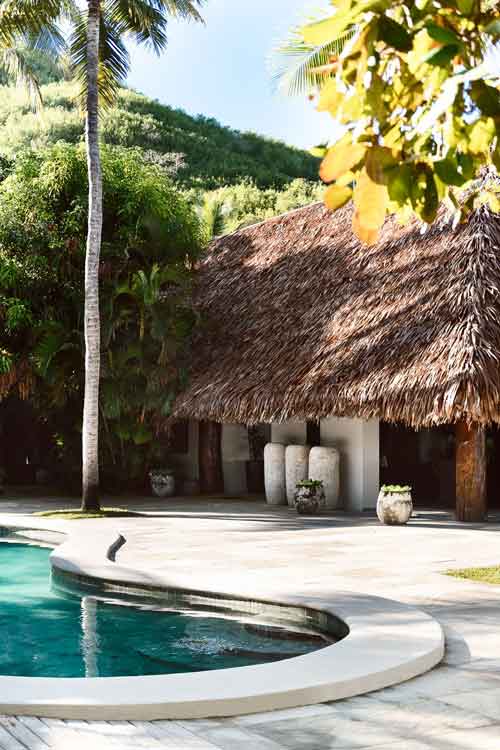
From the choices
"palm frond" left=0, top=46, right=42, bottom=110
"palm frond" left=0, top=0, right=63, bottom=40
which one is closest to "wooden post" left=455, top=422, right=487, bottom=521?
"palm frond" left=0, top=0, right=63, bottom=40

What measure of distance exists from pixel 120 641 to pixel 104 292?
9.29 m

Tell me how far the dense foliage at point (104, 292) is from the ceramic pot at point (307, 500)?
2.71 m

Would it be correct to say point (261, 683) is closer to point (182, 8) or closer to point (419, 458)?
point (182, 8)

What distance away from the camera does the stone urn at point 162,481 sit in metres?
16.5

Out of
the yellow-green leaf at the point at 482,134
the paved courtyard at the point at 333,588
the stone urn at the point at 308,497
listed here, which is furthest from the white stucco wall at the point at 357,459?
the yellow-green leaf at the point at 482,134

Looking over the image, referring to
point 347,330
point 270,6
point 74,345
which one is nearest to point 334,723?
point 347,330

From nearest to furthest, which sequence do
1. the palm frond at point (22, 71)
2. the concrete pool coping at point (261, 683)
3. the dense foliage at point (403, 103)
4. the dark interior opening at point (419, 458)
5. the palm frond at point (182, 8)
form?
the dense foliage at point (403, 103) < the concrete pool coping at point (261, 683) < the palm frond at point (182, 8) < the palm frond at point (22, 71) < the dark interior opening at point (419, 458)

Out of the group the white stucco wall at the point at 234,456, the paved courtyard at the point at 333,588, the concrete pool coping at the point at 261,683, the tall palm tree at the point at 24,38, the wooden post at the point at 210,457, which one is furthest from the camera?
the white stucco wall at the point at 234,456

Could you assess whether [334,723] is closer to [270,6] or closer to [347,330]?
[347,330]

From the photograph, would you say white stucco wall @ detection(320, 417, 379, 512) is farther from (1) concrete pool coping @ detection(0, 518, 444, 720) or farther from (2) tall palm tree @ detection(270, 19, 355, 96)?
(1) concrete pool coping @ detection(0, 518, 444, 720)

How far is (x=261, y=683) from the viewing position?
14.3ft

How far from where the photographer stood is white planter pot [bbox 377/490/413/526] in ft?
A: 39.1

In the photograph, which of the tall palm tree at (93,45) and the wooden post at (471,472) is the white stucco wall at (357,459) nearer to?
the wooden post at (471,472)

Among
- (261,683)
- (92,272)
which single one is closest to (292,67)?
(92,272)
